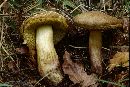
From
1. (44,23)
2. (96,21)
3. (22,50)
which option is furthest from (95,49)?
(22,50)

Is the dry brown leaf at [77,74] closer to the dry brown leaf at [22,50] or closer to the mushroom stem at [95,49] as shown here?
the mushroom stem at [95,49]

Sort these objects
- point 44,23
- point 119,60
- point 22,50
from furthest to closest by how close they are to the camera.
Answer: point 22,50, point 44,23, point 119,60

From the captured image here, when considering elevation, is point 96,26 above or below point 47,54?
above

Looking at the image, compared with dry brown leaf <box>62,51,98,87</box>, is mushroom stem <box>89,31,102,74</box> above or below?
above

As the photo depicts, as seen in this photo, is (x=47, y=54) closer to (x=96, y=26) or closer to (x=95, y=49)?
(x=95, y=49)

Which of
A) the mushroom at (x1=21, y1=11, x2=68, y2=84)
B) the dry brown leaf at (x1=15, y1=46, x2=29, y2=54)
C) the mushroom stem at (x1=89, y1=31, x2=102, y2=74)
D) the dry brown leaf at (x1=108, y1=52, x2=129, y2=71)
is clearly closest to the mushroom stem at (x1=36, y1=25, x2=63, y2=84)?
the mushroom at (x1=21, y1=11, x2=68, y2=84)

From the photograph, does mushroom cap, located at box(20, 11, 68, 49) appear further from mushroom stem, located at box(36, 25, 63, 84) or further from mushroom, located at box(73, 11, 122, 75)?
mushroom, located at box(73, 11, 122, 75)

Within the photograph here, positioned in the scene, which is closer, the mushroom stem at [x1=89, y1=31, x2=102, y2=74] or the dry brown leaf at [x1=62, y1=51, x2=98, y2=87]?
the dry brown leaf at [x1=62, y1=51, x2=98, y2=87]

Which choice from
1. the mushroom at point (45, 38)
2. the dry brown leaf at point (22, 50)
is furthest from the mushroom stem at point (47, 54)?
the dry brown leaf at point (22, 50)
